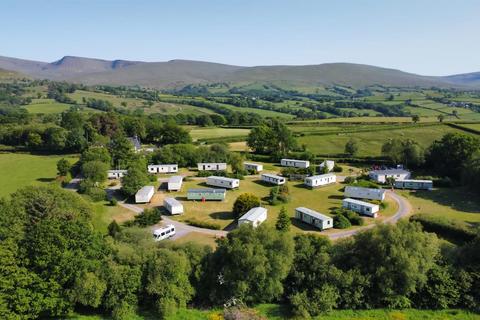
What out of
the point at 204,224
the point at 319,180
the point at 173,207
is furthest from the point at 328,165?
the point at 173,207

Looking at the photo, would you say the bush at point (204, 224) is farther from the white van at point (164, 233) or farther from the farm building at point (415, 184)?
the farm building at point (415, 184)

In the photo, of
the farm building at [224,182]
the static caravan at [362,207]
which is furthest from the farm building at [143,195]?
the static caravan at [362,207]

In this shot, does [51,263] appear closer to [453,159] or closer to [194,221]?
[194,221]

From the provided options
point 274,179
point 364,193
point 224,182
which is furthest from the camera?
point 274,179

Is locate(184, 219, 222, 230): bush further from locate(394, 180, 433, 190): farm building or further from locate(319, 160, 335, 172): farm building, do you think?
locate(394, 180, 433, 190): farm building

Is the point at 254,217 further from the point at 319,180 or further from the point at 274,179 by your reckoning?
the point at 319,180

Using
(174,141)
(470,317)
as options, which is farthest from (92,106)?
(470,317)
